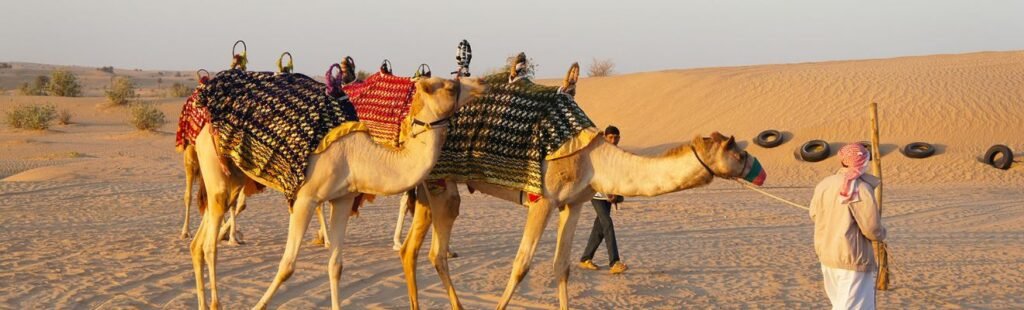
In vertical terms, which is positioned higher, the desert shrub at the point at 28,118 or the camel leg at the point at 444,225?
the camel leg at the point at 444,225

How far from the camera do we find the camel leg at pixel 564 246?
27.2 ft

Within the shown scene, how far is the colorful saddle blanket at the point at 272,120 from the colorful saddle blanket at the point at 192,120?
0.20m

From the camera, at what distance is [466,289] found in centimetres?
970

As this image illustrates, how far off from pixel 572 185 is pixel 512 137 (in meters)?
0.58

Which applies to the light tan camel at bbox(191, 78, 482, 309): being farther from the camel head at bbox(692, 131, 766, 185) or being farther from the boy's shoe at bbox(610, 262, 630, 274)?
the boy's shoe at bbox(610, 262, 630, 274)

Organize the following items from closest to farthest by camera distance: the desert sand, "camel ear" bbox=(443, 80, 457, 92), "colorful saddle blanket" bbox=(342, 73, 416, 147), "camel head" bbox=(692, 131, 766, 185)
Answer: "camel ear" bbox=(443, 80, 457, 92), "camel head" bbox=(692, 131, 766, 185), "colorful saddle blanket" bbox=(342, 73, 416, 147), the desert sand

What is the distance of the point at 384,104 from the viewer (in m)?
8.77

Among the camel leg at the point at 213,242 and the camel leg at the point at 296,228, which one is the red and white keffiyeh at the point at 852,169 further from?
the camel leg at the point at 213,242

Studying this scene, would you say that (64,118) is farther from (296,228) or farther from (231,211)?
(296,228)

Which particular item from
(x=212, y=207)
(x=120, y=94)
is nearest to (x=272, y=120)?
(x=212, y=207)

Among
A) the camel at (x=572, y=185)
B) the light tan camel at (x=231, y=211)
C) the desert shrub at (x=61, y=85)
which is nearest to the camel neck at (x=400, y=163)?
the camel at (x=572, y=185)

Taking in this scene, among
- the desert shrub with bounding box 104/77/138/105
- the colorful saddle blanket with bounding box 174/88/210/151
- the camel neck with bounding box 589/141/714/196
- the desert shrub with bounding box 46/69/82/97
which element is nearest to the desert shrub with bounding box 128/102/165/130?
the desert shrub with bounding box 104/77/138/105

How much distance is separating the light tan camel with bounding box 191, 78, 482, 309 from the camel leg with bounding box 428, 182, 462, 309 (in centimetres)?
86

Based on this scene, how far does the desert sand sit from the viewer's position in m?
9.40
